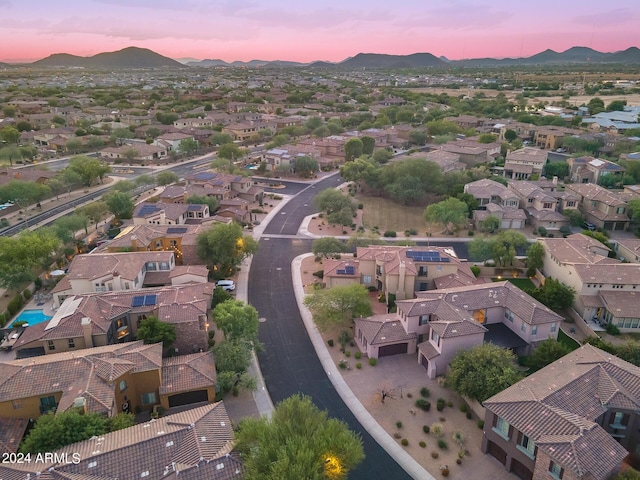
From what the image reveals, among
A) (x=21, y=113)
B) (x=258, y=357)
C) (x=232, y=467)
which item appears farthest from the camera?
(x=21, y=113)

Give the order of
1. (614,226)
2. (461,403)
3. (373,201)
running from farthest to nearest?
1. (373,201)
2. (614,226)
3. (461,403)

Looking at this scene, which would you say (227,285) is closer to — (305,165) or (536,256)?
(536,256)

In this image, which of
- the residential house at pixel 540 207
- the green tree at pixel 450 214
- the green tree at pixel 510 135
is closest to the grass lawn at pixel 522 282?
the green tree at pixel 450 214

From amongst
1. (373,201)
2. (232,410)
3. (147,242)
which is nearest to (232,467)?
(232,410)

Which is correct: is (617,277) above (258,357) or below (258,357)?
above

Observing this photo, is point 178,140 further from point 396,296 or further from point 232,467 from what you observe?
point 232,467

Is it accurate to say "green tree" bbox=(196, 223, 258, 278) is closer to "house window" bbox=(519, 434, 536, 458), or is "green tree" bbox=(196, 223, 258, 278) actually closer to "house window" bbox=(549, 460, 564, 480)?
"house window" bbox=(519, 434, 536, 458)

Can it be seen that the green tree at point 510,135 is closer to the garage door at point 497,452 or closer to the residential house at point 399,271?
the residential house at point 399,271
